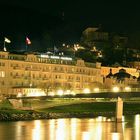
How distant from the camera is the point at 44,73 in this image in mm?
109250

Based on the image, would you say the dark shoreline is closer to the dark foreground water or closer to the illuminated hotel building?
the dark foreground water

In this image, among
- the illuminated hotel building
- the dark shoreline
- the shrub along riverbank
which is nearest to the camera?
the dark shoreline

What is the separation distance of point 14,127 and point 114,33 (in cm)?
11181

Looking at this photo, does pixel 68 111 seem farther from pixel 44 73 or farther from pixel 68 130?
pixel 44 73

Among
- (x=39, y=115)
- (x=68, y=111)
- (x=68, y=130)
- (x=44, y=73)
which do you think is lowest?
(x=68, y=130)

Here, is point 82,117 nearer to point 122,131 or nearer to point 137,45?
point 122,131

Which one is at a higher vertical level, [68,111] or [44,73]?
[44,73]

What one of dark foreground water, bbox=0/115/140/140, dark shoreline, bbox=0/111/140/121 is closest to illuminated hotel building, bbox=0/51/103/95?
dark shoreline, bbox=0/111/140/121

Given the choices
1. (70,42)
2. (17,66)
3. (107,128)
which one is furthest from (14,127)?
(70,42)

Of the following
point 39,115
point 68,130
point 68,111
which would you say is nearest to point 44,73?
point 68,111

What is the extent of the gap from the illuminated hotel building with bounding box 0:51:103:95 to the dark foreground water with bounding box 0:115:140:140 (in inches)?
1415

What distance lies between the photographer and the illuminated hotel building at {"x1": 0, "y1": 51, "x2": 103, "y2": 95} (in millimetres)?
101938

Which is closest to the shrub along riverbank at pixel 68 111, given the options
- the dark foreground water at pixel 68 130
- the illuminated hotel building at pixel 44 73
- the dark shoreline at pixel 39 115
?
the dark shoreline at pixel 39 115

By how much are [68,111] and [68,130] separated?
2444cm
